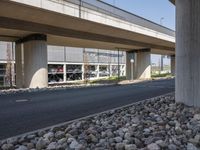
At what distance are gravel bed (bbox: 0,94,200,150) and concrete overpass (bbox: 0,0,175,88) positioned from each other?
38.5 ft

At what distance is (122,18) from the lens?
2734cm

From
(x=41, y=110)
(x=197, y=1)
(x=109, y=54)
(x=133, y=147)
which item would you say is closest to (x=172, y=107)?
(x=197, y=1)

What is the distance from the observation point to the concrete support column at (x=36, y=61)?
24828 millimetres

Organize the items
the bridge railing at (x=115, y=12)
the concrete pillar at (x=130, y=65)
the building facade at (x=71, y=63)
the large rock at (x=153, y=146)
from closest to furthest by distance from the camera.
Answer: the large rock at (x=153, y=146) → the bridge railing at (x=115, y=12) → the concrete pillar at (x=130, y=65) → the building facade at (x=71, y=63)

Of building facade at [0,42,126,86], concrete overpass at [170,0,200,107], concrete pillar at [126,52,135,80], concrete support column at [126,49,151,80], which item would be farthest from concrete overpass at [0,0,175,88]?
building facade at [0,42,126,86]

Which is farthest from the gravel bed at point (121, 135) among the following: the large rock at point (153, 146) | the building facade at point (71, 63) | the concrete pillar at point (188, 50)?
the building facade at point (71, 63)

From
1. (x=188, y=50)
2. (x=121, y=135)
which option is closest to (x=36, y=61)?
(x=188, y=50)

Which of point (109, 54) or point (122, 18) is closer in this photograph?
point (122, 18)

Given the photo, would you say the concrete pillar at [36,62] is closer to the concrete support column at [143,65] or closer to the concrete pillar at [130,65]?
the concrete pillar at [130,65]

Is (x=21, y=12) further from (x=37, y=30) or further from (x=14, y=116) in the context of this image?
(x=14, y=116)

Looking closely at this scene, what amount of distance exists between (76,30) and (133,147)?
70.7 ft

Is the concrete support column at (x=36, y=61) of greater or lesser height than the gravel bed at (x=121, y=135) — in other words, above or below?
above

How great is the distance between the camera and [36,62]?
81.6ft

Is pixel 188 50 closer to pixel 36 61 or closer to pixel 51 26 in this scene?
pixel 51 26
